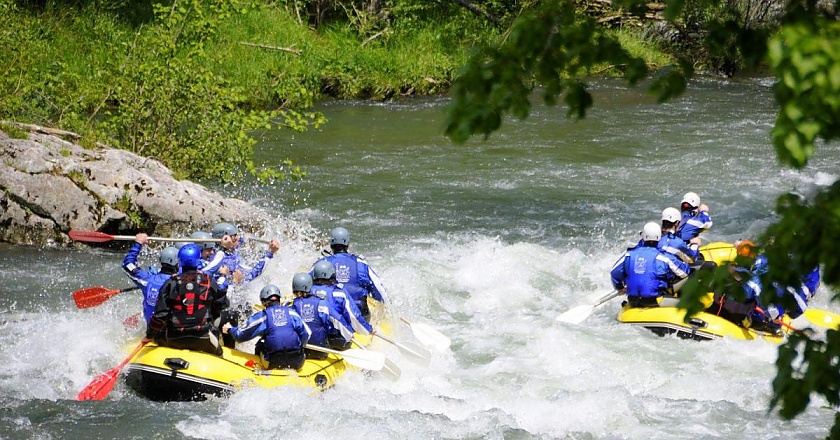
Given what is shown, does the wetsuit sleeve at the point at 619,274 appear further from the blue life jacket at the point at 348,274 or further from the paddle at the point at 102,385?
the paddle at the point at 102,385

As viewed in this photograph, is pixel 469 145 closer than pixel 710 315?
No

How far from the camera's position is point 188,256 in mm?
7918

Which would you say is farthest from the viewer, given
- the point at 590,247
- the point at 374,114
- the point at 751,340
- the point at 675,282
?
the point at 374,114

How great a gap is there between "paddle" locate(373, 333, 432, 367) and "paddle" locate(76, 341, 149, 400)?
234cm

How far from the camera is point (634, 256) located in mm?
9805

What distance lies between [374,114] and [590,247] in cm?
856

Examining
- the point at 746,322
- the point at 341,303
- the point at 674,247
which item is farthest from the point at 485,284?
the point at 341,303

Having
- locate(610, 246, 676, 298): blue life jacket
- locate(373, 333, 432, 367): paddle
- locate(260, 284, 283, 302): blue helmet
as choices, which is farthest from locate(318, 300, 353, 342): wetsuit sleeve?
locate(610, 246, 676, 298): blue life jacket

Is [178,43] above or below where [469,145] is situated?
above

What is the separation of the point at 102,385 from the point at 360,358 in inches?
80.6

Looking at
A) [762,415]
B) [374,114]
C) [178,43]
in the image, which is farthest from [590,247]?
[374,114]

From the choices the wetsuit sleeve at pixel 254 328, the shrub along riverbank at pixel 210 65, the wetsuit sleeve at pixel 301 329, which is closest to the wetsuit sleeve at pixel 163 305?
the wetsuit sleeve at pixel 254 328

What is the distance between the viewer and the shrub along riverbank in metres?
13.5

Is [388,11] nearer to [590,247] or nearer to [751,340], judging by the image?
[590,247]
